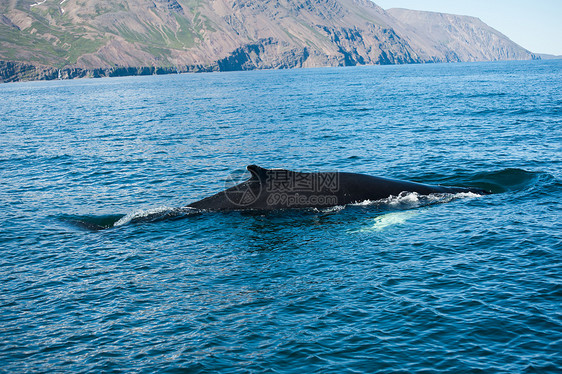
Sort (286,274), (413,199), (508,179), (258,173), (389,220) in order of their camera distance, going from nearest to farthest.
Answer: (286,274)
(389,220)
(258,173)
(413,199)
(508,179)

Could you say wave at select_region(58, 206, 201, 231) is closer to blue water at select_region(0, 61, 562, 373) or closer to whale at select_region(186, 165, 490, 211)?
blue water at select_region(0, 61, 562, 373)

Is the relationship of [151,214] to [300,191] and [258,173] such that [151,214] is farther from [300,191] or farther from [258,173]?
[300,191]

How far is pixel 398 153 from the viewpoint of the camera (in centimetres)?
3400

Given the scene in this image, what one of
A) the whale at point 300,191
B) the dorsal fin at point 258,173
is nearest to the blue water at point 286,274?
the whale at point 300,191

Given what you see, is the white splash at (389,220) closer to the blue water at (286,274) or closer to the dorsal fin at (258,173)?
the blue water at (286,274)

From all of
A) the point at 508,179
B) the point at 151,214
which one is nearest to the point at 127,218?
the point at 151,214

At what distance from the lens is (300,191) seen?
20.0 metres

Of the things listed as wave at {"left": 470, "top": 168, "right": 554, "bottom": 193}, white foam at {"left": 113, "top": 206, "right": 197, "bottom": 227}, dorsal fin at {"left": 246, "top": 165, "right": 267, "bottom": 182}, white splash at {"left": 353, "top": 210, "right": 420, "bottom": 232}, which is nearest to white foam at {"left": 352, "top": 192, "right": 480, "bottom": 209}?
white splash at {"left": 353, "top": 210, "right": 420, "bottom": 232}

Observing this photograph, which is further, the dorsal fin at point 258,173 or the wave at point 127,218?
the wave at point 127,218

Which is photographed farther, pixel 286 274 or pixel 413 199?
pixel 413 199

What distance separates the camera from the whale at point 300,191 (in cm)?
1991

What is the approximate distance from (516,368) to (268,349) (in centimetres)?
514

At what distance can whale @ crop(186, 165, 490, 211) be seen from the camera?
65.3ft

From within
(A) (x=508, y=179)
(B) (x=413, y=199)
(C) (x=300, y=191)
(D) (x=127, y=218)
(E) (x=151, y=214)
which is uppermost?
(C) (x=300, y=191)
